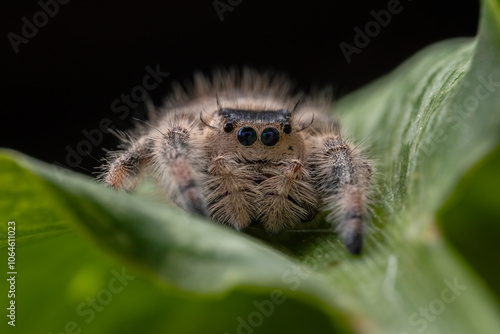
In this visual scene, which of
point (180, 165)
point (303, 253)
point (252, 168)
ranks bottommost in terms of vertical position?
point (303, 253)

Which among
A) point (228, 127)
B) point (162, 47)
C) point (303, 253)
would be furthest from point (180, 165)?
point (162, 47)

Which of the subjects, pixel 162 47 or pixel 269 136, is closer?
pixel 269 136

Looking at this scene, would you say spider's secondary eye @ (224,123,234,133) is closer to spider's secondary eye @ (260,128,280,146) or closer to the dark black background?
spider's secondary eye @ (260,128,280,146)

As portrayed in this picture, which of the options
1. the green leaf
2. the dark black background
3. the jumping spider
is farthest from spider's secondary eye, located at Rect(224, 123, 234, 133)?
the dark black background

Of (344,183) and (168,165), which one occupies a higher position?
(168,165)

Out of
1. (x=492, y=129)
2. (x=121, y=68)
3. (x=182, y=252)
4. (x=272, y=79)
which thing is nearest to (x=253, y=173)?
Result: (x=182, y=252)

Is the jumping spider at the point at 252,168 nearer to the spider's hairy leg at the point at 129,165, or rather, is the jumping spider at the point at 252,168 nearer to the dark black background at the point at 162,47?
the spider's hairy leg at the point at 129,165

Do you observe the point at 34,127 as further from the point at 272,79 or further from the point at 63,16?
the point at 272,79

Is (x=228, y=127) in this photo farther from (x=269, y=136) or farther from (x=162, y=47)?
(x=162, y=47)
